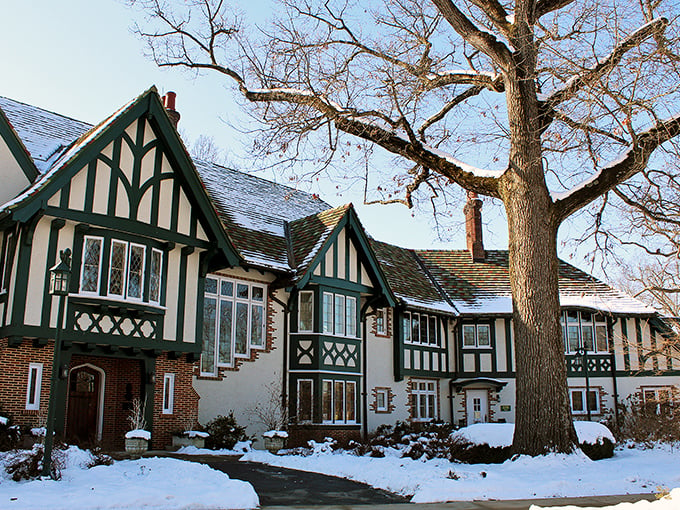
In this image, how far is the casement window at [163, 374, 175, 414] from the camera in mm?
17939

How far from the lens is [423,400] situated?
91.8 ft

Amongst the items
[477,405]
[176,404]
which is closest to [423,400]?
[477,405]

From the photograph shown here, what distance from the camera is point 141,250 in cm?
1716

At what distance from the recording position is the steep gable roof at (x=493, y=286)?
99.0ft

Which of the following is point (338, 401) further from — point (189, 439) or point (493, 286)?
point (493, 286)

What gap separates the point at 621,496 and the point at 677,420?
338 inches

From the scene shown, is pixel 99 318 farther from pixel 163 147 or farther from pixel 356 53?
pixel 356 53

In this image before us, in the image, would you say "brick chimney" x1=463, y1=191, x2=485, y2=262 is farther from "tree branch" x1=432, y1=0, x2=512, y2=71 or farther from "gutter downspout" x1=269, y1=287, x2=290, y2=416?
"tree branch" x1=432, y1=0, x2=512, y2=71

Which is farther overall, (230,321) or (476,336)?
(476,336)

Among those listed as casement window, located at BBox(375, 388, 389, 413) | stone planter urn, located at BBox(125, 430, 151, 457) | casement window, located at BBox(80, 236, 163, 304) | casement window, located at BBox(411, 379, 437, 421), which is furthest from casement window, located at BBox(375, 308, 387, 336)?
stone planter urn, located at BBox(125, 430, 151, 457)

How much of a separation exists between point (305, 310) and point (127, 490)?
12.1 metres

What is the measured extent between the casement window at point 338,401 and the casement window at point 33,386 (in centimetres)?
860

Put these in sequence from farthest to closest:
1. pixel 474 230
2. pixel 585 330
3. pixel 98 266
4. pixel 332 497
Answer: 1. pixel 474 230
2. pixel 585 330
3. pixel 98 266
4. pixel 332 497

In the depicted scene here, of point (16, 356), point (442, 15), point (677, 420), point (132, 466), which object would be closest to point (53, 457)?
point (132, 466)
